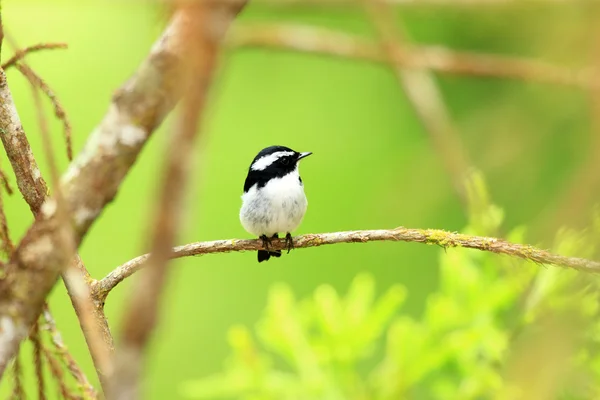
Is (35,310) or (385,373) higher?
(385,373)

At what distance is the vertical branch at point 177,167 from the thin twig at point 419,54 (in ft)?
2.62

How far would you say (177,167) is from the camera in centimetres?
42

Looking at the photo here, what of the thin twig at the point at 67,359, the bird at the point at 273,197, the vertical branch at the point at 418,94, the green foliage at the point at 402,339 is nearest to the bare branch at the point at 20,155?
the thin twig at the point at 67,359

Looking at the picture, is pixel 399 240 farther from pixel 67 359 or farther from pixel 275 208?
pixel 275 208

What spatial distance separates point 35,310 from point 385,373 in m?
1.62

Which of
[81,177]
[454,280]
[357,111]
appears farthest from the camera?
[357,111]

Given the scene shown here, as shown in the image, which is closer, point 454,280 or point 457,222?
point 454,280

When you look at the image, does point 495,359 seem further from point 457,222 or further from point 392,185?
point 457,222

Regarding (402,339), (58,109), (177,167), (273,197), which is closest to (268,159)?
(273,197)

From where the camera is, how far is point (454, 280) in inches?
87.0

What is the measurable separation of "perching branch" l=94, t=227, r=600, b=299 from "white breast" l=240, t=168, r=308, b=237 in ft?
3.13

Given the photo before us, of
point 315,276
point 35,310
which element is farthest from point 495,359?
point 315,276

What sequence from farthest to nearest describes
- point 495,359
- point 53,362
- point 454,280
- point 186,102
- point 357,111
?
point 357,111, point 454,280, point 495,359, point 53,362, point 186,102

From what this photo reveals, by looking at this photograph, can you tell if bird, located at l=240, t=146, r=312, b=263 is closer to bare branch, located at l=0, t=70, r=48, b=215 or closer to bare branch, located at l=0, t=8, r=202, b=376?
bare branch, located at l=0, t=70, r=48, b=215
